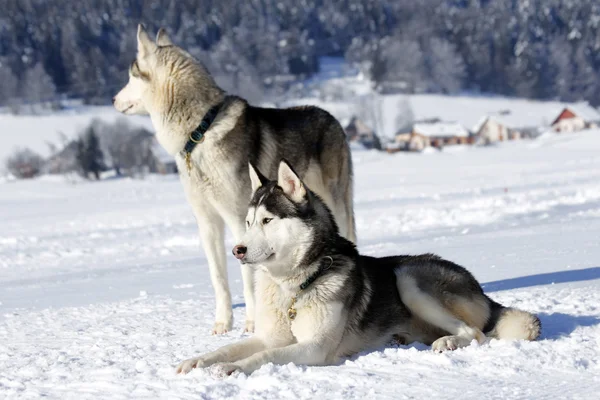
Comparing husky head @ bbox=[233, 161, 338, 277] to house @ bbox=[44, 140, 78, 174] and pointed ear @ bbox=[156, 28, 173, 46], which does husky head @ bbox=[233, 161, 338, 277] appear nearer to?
pointed ear @ bbox=[156, 28, 173, 46]

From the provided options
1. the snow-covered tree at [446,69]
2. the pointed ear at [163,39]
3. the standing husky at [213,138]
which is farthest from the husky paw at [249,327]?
the snow-covered tree at [446,69]

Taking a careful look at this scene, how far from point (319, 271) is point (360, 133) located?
8614 centimetres

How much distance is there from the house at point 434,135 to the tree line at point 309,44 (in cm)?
3573

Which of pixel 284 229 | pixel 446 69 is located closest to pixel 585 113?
pixel 446 69

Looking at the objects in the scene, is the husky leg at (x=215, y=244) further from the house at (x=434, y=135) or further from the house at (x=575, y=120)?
the house at (x=575, y=120)

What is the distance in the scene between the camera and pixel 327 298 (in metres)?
4.85

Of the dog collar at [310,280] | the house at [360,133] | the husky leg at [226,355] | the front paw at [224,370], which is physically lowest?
the house at [360,133]

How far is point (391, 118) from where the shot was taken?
103938mm

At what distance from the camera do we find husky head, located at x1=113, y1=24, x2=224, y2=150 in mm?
6895

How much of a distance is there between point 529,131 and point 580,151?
151 ft

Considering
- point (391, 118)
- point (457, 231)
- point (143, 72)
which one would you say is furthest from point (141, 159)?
point (143, 72)

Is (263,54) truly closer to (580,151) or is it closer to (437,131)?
(437,131)

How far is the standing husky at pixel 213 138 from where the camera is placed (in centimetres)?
661

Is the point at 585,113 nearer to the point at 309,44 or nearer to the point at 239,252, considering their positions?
the point at 309,44
